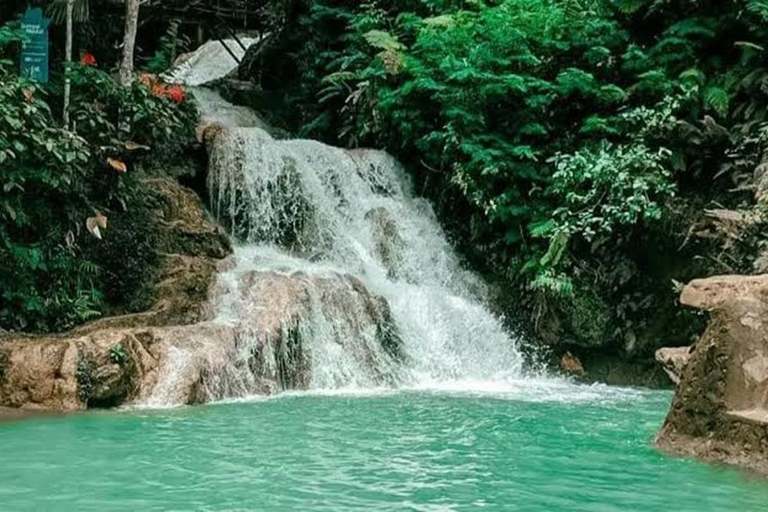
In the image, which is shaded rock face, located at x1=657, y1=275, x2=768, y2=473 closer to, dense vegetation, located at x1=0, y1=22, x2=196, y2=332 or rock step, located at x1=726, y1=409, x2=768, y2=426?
rock step, located at x1=726, y1=409, x2=768, y2=426

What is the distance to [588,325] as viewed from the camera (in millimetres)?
11711

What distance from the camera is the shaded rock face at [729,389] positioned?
18.9 ft

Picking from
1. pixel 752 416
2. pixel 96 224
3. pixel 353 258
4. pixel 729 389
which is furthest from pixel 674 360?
pixel 96 224

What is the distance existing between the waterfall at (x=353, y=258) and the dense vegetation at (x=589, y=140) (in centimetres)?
64

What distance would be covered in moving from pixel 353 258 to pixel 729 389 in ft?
24.8

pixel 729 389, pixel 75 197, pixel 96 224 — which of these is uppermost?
pixel 75 197

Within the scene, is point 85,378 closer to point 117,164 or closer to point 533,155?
point 117,164

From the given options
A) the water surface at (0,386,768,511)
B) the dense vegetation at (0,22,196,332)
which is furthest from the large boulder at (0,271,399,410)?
the dense vegetation at (0,22,196,332)

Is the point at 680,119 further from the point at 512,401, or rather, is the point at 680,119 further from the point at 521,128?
the point at 512,401

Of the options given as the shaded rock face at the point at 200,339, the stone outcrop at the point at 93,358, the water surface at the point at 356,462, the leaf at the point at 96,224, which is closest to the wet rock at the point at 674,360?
the water surface at the point at 356,462

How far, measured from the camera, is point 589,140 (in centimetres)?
1268

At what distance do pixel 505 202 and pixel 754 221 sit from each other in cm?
348

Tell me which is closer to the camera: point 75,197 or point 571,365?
point 75,197

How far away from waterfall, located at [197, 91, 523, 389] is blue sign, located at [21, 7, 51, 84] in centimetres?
300
